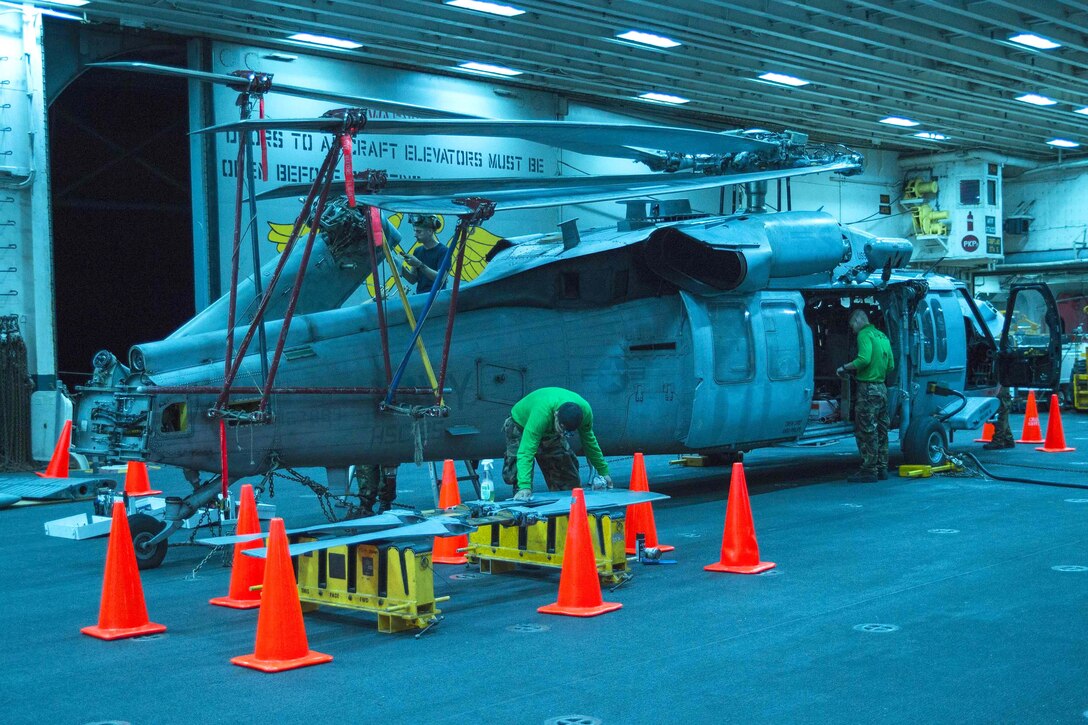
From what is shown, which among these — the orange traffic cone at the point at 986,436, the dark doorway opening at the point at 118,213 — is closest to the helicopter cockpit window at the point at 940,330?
the orange traffic cone at the point at 986,436

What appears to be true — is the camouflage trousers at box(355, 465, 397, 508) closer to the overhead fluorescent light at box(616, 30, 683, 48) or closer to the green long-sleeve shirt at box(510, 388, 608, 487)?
the green long-sleeve shirt at box(510, 388, 608, 487)

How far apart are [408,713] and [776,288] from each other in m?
8.65

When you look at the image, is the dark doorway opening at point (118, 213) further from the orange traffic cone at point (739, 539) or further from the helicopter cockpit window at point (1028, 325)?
the orange traffic cone at point (739, 539)

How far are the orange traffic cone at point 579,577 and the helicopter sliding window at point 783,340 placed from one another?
549cm

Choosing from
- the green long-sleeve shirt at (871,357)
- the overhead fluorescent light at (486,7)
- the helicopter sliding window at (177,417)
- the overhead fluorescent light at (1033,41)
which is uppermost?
the overhead fluorescent light at (1033,41)

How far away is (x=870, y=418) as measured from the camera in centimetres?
1369

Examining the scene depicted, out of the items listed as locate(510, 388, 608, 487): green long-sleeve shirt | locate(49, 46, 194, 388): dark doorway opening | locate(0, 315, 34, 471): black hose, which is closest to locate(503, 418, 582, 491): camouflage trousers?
locate(510, 388, 608, 487): green long-sleeve shirt

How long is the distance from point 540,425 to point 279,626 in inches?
126

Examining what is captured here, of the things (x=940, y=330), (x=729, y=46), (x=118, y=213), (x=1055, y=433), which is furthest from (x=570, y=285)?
(x=118, y=213)

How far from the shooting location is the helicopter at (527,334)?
9.00 m

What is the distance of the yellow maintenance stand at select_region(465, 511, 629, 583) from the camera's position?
8156mm

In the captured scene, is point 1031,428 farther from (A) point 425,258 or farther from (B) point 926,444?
(A) point 425,258

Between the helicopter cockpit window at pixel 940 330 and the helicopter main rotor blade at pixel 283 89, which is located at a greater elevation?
the helicopter main rotor blade at pixel 283 89

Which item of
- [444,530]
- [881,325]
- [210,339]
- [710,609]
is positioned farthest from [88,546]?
[881,325]
